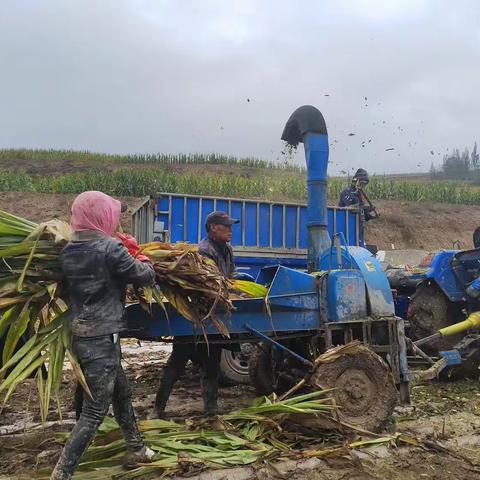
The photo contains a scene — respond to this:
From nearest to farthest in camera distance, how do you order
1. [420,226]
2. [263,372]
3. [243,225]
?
[263,372] → [243,225] → [420,226]

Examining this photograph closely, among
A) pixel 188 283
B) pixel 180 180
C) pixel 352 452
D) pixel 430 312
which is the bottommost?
pixel 352 452

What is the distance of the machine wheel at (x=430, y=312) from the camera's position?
783 centimetres

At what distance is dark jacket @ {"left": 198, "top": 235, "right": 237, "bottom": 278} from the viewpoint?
5453 mm

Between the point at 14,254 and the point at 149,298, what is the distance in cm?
99

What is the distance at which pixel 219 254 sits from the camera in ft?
18.3

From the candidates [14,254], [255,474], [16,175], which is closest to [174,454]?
[255,474]

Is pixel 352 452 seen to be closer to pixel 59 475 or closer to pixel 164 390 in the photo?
pixel 164 390

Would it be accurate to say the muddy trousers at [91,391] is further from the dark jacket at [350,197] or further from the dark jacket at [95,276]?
the dark jacket at [350,197]

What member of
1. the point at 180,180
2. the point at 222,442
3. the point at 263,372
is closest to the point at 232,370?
the point at 263,372

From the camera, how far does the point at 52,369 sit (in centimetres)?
367

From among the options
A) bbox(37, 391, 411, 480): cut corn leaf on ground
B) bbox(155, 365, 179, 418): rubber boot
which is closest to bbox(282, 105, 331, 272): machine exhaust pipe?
bbox(155, 365, 179, 418): rubber boot

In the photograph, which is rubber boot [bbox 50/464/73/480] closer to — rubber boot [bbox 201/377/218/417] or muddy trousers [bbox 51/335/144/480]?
muddy trousers [bbox 51/335/144/480]

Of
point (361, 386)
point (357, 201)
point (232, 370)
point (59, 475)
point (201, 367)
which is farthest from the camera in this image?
point (357, 201)

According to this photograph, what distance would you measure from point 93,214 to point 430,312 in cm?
570
